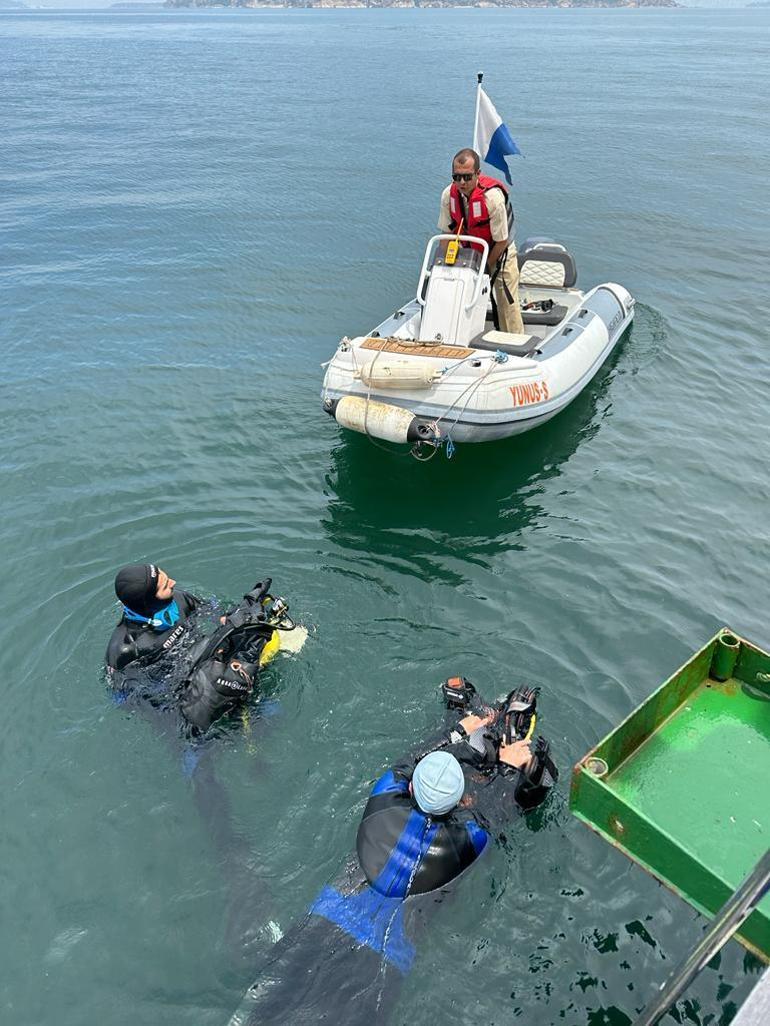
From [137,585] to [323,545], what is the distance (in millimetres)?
2735

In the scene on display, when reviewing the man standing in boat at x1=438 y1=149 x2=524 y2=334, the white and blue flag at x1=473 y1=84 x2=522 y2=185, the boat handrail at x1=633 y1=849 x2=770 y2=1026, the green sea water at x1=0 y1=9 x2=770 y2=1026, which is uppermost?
the white and blue flag at x1=473 y1=84 x2=522 y2=185

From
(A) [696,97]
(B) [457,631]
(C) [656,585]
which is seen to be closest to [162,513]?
(B) [457,631]

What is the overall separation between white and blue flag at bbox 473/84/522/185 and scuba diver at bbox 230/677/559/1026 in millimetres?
9108

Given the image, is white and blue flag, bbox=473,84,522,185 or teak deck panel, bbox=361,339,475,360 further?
white and blue flag, bbox=473,84,522,185

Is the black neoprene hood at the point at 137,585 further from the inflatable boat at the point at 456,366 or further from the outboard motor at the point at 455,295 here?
the outboard motor at the point at 455,295

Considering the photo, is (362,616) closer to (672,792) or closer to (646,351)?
(672,792)

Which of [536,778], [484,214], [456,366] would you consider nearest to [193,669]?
[536,778]

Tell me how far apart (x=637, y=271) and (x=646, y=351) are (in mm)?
3956

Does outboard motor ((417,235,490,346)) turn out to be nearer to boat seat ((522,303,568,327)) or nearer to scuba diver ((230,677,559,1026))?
boat seat ((522,303,568,327))

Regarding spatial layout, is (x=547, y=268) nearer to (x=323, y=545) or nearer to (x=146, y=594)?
(x=323, y=545)

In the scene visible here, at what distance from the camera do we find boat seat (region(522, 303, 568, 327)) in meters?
11.6

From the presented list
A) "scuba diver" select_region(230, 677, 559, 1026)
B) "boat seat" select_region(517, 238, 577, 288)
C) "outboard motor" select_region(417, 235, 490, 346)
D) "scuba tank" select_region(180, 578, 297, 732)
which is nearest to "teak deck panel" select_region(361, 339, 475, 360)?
"outboard motor" select_region(417, 235, 490, 346)

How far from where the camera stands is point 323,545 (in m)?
8.04

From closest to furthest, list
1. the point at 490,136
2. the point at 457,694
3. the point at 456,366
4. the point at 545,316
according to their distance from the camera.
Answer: the point at 457,694
the point at 456,366
the point at 490,136
the point at 545,316
